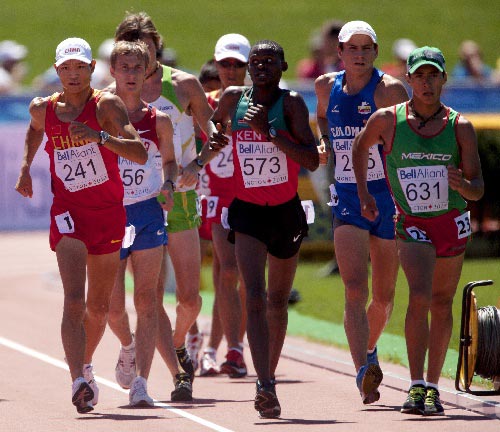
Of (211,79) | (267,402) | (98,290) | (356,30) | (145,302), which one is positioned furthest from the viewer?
(211,79)

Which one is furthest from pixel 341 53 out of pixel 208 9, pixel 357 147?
pixel 208 9

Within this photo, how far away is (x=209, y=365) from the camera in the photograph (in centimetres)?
1209

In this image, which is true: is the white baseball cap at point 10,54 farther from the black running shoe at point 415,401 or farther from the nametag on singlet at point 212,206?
the black running shoe at point 415,401

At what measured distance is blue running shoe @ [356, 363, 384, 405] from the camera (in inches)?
389

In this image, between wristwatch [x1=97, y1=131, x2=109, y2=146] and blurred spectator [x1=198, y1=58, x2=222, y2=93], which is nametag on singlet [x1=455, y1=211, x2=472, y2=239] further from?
blurred spectator [x1=198, y1=58, x2=222, y2=93]

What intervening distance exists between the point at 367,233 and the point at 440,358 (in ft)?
3.41

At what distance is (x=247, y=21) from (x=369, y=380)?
3871cm

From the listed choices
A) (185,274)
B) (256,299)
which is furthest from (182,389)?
(256,299)

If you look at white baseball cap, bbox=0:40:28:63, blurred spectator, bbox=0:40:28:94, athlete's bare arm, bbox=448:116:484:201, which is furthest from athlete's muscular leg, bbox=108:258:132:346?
white baseball cap, bbox=0:40:28:63

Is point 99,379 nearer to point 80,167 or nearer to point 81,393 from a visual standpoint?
point 81,393

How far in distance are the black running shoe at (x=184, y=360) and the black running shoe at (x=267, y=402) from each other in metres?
1.43

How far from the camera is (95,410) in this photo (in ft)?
33.3

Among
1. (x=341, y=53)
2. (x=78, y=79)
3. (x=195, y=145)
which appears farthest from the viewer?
(x=195, y=145)

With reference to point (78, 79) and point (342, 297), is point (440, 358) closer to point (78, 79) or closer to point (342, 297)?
point (78, 79)
